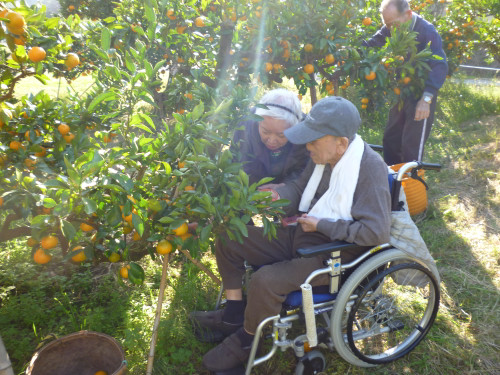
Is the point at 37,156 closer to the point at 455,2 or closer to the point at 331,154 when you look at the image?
the point at 331,154

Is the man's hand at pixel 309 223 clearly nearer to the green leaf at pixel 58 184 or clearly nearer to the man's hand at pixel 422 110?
the green leaf at pixel 58 184

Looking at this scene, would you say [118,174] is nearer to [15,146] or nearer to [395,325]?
[15,146]

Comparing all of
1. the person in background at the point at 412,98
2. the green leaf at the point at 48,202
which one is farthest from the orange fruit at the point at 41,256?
the person in background at the point at 412,98

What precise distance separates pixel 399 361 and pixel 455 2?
5070 mm

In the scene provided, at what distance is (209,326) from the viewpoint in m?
2.16

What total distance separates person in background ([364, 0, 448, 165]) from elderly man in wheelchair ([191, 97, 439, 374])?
1.65 metres

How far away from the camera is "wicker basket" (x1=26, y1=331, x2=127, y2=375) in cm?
162

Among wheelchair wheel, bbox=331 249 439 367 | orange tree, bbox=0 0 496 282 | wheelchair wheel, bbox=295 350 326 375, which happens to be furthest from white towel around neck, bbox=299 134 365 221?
wheelchair wheel, bbox=295 350 326 375

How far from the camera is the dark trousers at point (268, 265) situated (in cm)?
165

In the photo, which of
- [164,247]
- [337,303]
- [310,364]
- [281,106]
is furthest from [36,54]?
[310,364]

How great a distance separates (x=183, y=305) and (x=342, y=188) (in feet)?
A: 4.01

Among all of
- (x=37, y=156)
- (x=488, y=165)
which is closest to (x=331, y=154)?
(x=37, y=156)

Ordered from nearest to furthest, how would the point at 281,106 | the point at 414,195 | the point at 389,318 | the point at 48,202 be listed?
the point at 48,202 → the point at 389,318 → the point at 281,106 → the point at 414,195

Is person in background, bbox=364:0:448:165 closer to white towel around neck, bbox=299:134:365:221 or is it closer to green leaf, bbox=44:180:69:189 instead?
white towel around neck, bbox=299:134:365:221
